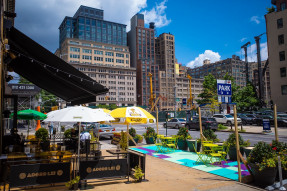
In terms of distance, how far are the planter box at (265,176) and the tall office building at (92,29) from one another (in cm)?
14204

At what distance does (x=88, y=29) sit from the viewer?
5581 inches

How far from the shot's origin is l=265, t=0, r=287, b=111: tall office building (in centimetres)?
4784

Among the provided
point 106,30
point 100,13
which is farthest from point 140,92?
point 100,13

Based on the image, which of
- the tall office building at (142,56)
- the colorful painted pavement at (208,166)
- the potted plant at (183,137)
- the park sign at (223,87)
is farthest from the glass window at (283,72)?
the tall office building at (142,56)

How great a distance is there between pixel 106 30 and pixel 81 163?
149221 mm

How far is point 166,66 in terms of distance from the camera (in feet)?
491

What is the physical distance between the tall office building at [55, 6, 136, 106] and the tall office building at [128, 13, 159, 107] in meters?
6.55

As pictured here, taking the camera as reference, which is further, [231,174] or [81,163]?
[231,174]

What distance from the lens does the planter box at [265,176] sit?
715cm

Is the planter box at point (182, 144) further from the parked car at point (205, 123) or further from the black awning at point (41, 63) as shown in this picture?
the parked car at point (205, 123)

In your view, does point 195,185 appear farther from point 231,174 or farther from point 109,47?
point 109,47

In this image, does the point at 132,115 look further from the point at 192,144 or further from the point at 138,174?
the point at 192,144

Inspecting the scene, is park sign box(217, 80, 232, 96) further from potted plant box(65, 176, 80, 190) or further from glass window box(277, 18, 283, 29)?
glass window box(277, 18, 283, 29)

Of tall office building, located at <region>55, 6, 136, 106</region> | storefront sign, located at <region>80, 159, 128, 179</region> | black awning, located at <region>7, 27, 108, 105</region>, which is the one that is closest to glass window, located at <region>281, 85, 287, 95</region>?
black awning, located at <region>7, 27, 108, 105</region>
